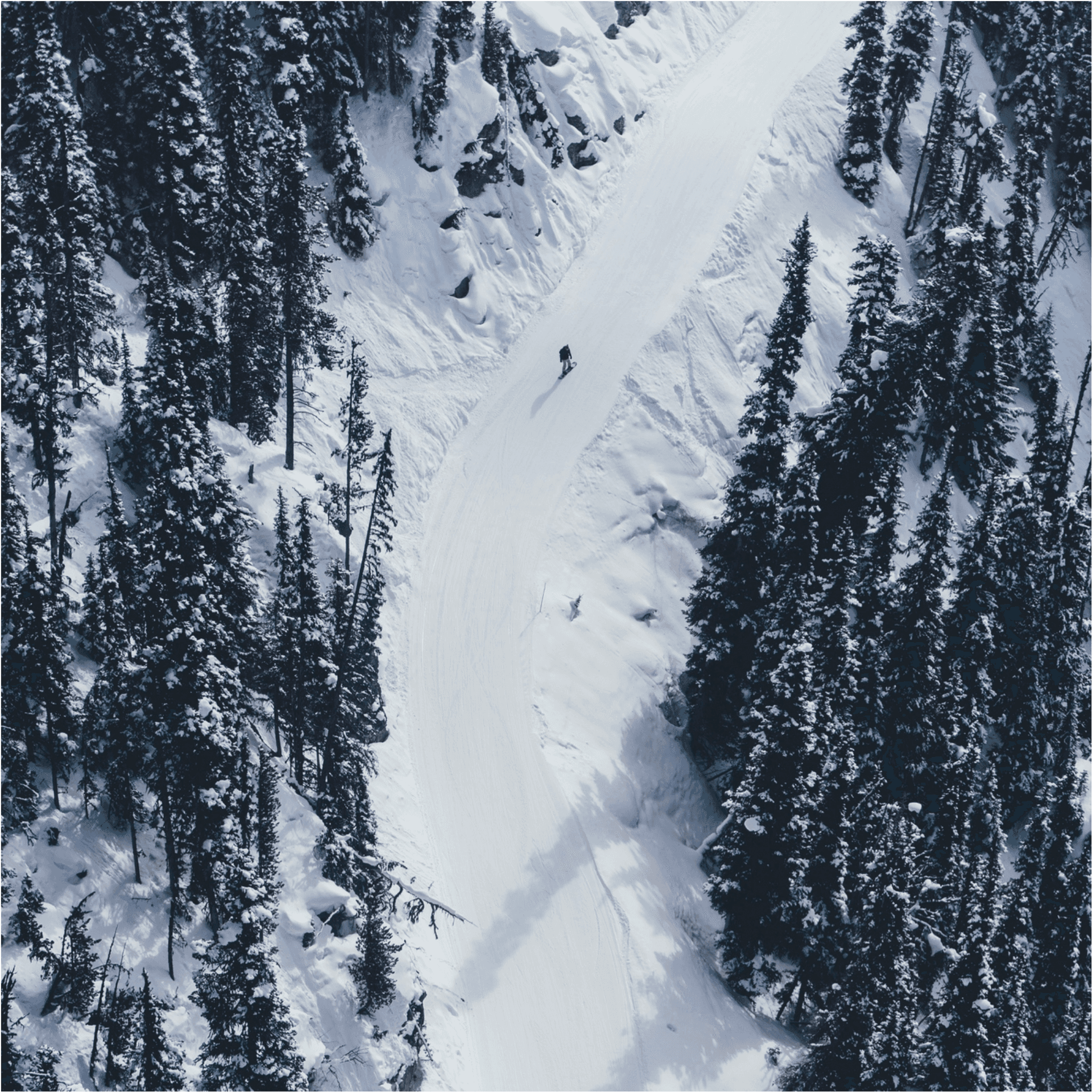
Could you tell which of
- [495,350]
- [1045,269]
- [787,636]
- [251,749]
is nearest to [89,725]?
[251,749]

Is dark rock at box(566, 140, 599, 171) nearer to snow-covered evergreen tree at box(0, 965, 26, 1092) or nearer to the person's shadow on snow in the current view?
the person's shadow on snow

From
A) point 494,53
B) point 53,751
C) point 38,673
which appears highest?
point 494,53

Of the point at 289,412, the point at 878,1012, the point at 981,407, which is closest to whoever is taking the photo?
the point at 878,1012

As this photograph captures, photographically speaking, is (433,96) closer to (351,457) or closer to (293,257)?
(293,257)

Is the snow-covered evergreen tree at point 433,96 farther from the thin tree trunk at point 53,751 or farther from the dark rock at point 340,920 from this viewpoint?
the dark rock at point 340,920

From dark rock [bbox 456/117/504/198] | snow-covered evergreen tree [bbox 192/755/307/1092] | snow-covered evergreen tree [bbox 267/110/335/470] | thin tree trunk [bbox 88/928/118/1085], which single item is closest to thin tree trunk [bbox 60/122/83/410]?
snow-covered evergreen tree [bbox 267/110/335/470]

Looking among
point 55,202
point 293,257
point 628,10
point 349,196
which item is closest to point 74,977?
point 293,257
